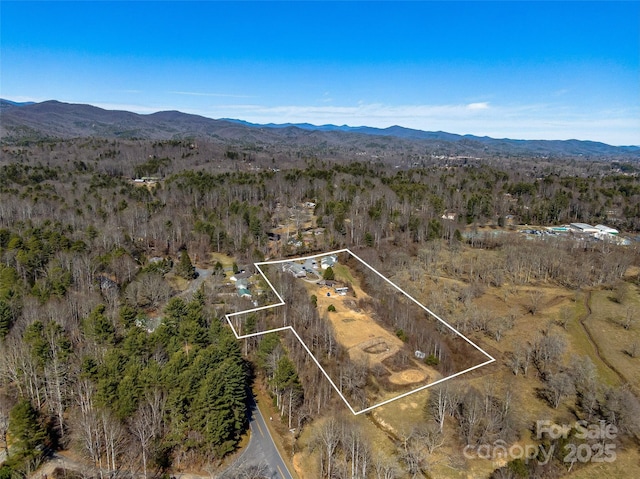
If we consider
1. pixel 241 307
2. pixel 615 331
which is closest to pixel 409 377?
pixel 241 307

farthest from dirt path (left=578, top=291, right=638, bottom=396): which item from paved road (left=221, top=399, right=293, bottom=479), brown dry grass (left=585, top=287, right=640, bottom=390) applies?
paved road (left=221, top=399, right=293, bottom=479)

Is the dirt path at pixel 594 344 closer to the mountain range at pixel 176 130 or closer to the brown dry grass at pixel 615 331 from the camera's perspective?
the brown dry grass at pixel 615 331

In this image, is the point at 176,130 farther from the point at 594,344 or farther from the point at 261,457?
the point at 261,457

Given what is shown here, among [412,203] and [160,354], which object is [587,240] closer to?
[412,203]

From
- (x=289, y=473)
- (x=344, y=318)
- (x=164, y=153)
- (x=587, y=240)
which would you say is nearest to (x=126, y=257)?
(x=344, y=318)

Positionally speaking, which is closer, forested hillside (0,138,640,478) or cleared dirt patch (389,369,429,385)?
cleared dirt patch (389,369,429,385)

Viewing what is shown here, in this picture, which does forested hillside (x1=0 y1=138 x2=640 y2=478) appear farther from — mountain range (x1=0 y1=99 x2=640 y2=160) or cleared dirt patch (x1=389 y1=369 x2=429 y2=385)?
mountain range (x1=0 y1=99 x2=640 y2=160)
